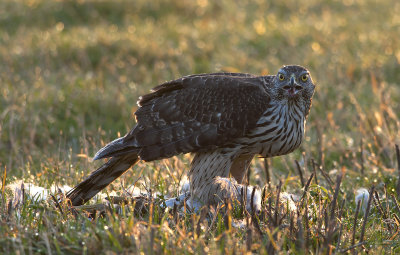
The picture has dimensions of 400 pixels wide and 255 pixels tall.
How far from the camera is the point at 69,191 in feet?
16.5

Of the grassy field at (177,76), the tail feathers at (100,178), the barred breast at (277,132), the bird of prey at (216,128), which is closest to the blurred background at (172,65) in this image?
the grassy field at (177,76)

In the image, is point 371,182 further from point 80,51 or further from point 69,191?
point 80,51

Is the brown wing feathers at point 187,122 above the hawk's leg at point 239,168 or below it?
above

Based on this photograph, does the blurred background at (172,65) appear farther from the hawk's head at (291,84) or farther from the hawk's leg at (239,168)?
the hawk's head at (291,84)

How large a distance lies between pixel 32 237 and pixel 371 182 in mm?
3269

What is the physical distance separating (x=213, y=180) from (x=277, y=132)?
577 millimetres

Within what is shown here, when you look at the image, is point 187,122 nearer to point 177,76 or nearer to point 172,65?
point 177,76

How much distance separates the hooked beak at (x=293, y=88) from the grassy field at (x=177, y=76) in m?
0.66

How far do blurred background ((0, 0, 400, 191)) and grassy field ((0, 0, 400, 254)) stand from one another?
0.03m

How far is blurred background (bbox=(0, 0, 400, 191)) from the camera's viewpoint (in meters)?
6.69

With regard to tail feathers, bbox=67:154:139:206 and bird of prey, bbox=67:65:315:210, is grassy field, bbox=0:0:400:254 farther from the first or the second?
bird of prey, bbox=67:65:315:210

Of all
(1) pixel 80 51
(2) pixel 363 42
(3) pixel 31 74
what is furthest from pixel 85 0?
(2) pixel 363 42

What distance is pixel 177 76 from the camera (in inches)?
358

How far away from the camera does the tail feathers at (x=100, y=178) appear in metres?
5.01
